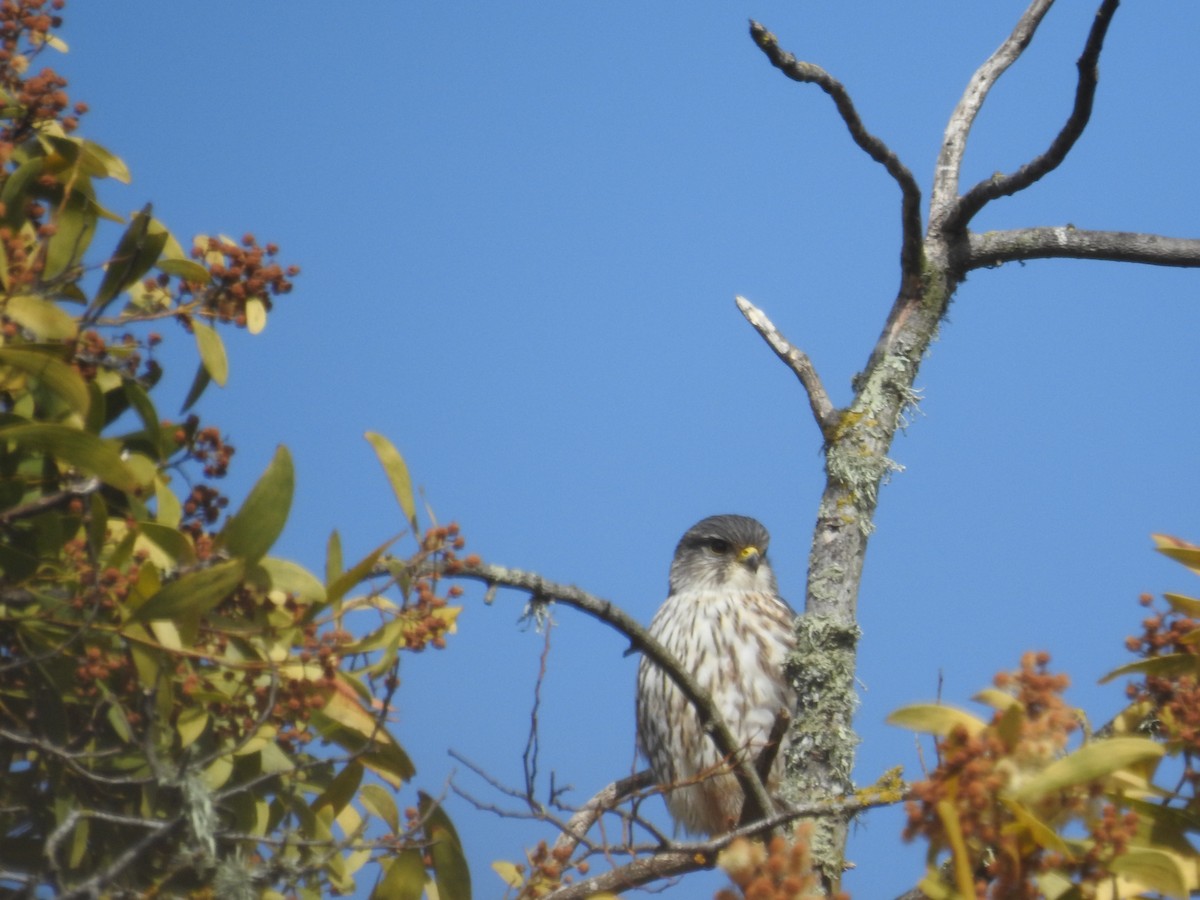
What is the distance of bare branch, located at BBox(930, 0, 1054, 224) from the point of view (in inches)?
135

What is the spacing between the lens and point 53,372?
4.81 ft

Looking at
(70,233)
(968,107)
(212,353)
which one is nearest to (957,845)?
(212,353)

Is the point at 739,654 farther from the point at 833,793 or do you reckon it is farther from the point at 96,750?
the point at 96,750

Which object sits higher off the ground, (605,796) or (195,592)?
(605,796)

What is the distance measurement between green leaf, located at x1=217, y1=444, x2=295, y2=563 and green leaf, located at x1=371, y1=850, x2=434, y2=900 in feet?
1.74

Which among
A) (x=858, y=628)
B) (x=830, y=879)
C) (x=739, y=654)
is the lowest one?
(x=830, y=879)

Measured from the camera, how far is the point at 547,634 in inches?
94.0

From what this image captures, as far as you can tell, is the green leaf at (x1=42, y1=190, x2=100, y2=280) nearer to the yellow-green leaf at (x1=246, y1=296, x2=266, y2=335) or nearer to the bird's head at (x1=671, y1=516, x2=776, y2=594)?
the yellow-green leaf at (x1=246, y1=296, x2=266, y2=335)

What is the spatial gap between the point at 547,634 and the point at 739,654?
2616mm

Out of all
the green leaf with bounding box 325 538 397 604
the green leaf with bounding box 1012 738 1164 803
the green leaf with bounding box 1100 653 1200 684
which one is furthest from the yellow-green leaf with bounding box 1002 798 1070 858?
the green leaf with bounding box 325 538 397 604

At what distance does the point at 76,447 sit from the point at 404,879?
74 centimetres

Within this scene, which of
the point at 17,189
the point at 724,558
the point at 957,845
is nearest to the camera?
the point at 957,845

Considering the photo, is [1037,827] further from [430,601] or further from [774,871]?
[430,601]

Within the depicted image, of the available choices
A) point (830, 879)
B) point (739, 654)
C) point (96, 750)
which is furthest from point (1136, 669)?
point (739, 654)
